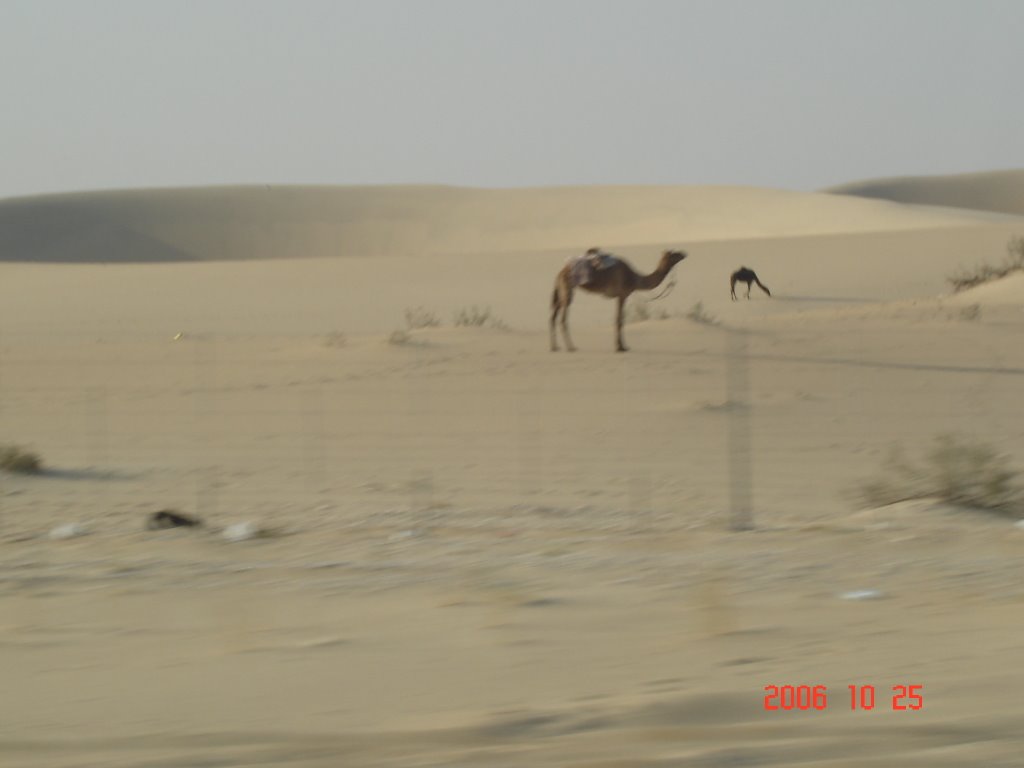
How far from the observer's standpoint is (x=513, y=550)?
7.50 meters

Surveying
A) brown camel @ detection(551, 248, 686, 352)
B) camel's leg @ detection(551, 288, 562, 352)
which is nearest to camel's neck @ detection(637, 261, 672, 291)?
brown camel @ detection(551, 248, 686, 352)

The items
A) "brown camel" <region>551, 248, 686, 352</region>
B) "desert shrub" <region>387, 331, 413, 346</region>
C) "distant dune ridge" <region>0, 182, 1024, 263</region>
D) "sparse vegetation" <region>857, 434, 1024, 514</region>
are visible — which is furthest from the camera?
"distant dune ridge" <region>0, 182, 1024, 263</region>

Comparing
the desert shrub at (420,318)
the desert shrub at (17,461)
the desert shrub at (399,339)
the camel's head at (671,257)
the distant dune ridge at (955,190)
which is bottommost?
the desert shrub at (17,461)

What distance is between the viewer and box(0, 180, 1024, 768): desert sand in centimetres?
449

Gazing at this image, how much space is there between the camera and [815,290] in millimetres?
30203

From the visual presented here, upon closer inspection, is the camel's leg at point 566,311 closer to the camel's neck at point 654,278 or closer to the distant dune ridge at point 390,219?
the camel's neck at point 654,278

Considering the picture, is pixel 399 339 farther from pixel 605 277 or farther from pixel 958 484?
pixel 958 484

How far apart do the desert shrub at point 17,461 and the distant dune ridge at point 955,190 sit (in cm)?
13055

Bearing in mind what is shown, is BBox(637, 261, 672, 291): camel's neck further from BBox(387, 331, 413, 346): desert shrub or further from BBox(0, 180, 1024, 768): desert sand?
BBox(387, 331, 413, 346): desert shrub

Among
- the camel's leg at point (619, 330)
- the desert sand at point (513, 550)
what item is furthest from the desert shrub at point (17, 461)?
the camel's leg at point (619, 330)

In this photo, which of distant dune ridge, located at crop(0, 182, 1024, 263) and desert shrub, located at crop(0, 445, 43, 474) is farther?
distant dune ridge, located at crop(0, 182, 1024, 263)

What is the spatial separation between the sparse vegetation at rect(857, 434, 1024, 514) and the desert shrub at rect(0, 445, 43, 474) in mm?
6378
